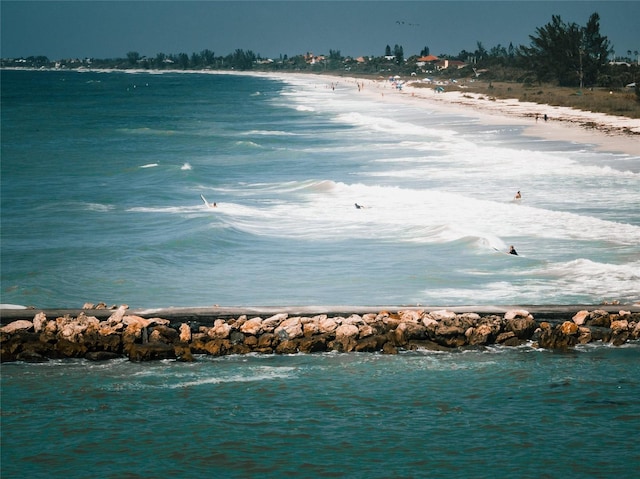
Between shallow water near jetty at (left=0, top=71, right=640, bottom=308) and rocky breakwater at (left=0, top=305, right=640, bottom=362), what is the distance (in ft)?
11.0

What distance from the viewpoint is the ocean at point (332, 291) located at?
12.3 m

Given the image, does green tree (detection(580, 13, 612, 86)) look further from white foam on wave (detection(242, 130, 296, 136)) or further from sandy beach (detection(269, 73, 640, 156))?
white foam on wave (detection(242, 130, 296, 136))

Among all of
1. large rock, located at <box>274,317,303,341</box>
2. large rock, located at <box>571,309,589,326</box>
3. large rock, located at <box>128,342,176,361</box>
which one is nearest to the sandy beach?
large rock, located at <box>571,309,589,326</box>

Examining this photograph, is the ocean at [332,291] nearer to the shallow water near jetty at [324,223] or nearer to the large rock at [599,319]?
the shallow water near jetty at [324,223]

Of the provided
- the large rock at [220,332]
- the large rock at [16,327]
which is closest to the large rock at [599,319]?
the large rock at [220,332]

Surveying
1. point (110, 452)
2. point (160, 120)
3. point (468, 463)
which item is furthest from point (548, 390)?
point (160, 120)

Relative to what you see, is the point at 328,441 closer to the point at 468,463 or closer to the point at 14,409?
the point at 468,463

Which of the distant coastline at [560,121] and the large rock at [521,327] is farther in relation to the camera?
the distant coastline at [560,121]

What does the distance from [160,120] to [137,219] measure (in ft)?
229

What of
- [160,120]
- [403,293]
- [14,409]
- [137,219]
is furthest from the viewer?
[160,120]

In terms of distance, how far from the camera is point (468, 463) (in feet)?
38.7

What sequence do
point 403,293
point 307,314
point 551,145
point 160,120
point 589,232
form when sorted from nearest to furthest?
point 307,314 < point 403,293 < point 589,232 < point 551,145 < point 160,120

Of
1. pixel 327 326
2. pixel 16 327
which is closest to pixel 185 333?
pixel 327 326

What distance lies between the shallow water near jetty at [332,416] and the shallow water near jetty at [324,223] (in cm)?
490
